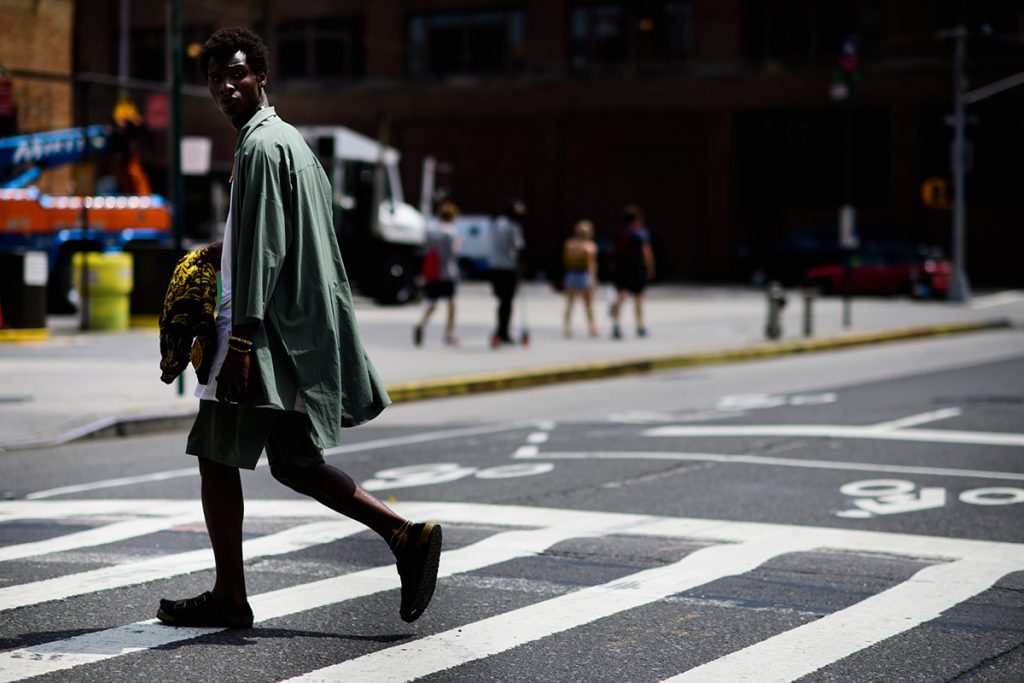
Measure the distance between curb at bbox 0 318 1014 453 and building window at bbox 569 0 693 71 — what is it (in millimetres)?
28589

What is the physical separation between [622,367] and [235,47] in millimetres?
13080

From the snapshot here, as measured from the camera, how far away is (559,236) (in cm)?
5506

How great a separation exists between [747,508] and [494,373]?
27.4 feet

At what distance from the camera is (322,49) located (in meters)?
57.8

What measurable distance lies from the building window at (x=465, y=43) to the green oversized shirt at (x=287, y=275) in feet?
166

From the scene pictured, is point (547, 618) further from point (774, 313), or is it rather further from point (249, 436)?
point (774, 313)

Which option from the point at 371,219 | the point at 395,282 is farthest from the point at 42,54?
the point at 395,282

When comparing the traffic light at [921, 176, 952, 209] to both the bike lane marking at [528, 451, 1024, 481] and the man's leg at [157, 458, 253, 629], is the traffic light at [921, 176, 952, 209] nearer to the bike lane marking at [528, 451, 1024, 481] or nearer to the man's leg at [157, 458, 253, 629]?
the bike lane marking at [528, 451, 1024, 481]

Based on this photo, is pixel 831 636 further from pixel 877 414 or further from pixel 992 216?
pixel 992 216

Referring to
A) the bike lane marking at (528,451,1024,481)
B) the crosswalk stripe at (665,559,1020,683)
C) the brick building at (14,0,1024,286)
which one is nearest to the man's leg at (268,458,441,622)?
the crosswalk stripe at (665,559,1020,683)

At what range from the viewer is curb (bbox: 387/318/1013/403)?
15.4 metres

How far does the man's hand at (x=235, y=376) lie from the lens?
16.8 feet

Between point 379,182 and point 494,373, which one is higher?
point 379,182

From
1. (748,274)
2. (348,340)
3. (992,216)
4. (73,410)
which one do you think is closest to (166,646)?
(348,340)
